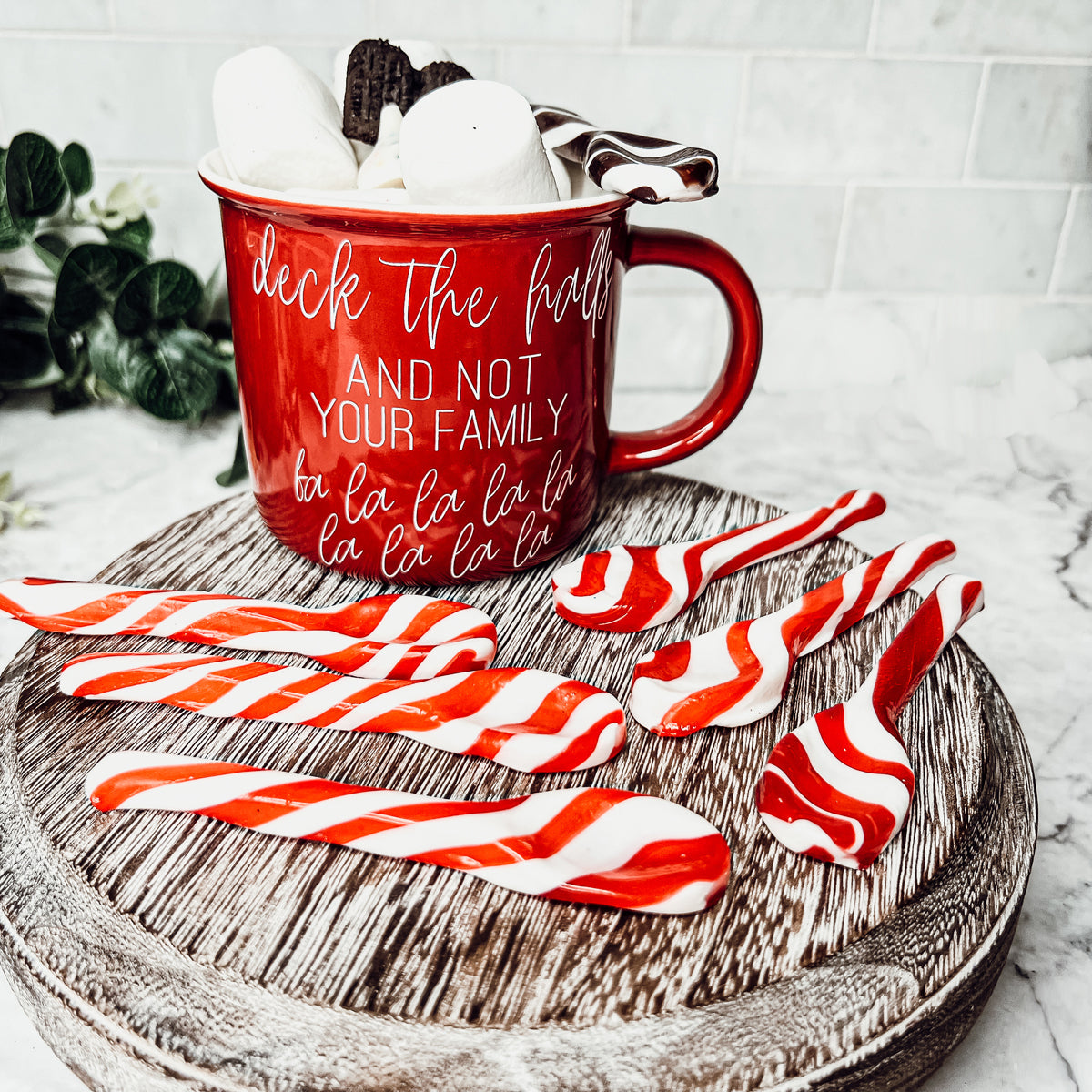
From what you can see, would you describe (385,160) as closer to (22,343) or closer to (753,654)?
(753,654)

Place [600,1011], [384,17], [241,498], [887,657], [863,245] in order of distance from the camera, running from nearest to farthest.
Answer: [600,1011] → [887,657] → [241,498] → [384,17] → [863,245]

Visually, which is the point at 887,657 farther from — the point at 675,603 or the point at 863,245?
the point at 863,245

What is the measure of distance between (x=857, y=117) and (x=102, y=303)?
0.75 m

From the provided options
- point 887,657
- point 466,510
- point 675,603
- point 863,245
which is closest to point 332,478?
point 466,510

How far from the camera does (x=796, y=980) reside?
1.21 ft

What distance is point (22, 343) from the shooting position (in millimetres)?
1009

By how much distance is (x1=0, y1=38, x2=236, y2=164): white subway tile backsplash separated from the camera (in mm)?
974

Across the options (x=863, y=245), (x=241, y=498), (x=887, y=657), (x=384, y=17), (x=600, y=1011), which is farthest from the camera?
(x=863, y=245)

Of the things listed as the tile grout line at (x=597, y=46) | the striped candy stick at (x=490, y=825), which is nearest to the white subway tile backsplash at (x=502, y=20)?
the tile grout line at (x=597, y=46)

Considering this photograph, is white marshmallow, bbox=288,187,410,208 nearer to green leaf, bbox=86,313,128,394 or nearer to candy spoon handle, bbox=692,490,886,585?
candy spoon handle, bbox=692,490,886,585

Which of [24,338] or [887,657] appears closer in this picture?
[887,657]

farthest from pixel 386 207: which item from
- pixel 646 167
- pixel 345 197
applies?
pixel 646 167

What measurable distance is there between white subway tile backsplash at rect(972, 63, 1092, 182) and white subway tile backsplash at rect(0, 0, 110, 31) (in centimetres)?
85

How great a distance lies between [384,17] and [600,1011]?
90cm
